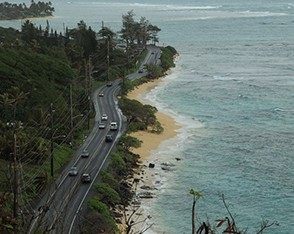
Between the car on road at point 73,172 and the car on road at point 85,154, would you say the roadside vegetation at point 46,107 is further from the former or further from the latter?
the car on road at point 73,172

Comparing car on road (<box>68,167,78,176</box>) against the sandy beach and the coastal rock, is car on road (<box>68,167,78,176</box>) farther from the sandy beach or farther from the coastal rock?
the coastal rock

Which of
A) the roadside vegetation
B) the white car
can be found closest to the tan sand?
the roadside vegetation

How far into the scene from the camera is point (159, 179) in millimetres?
53156

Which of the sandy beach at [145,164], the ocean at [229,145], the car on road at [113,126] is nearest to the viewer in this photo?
the sandy beach at [145,164]

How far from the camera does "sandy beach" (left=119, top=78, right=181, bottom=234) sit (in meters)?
43.4

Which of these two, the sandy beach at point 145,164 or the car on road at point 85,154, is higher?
the car on road at point 85,154

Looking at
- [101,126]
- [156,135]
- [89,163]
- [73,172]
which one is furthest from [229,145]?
[73,172]

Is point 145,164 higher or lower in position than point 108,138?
lower

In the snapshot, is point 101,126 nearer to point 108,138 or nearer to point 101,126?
point 101,126

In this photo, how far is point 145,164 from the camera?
58594 millimetres

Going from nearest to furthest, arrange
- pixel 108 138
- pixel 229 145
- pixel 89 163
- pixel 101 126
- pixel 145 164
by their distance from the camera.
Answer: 1. pixel 89 163
2. pixel 145 164
3. pixel 108 138
4. pixel 229 145
5. pixel 101 126

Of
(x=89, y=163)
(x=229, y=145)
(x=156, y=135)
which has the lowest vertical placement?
(x=156, y=135)

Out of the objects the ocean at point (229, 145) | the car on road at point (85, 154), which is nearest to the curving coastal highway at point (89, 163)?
the car on road at point (85, 154)

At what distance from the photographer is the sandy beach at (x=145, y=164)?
142 ft
